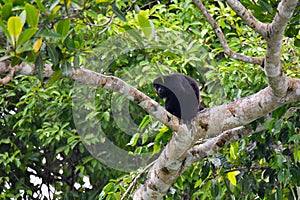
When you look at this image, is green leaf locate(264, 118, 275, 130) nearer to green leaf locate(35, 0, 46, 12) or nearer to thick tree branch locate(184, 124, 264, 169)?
thick tree branch locate(184, 124, 264, 169)

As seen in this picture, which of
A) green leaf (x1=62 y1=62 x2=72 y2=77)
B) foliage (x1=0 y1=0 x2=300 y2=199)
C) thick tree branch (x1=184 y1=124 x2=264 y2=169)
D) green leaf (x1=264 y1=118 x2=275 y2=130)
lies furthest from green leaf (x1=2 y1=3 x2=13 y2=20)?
green leaf (x1=264 y1=118 x2=275 y2=130)

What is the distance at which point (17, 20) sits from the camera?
2205 millimetres

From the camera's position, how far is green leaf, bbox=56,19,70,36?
252cm

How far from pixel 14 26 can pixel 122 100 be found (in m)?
2.96

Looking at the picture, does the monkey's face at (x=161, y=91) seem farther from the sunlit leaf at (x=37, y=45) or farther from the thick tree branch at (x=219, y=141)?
the sunlit leaf at (x=37, y=45)

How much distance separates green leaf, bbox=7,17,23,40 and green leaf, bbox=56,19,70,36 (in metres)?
0.31

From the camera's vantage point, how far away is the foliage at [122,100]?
110 inches

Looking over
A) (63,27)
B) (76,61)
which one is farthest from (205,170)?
(63,27)

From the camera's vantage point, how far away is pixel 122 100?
5.15 m

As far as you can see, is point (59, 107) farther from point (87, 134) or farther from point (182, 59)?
point (182, 59)

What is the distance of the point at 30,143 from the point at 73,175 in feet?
2.08

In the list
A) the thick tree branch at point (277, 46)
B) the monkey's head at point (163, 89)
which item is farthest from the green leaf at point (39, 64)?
the monkey's head at point (163, 89)

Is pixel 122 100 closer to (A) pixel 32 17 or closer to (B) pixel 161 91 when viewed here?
(B) pixel 161 91

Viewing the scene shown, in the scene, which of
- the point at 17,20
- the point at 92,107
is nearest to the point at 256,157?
the point at 92,107
